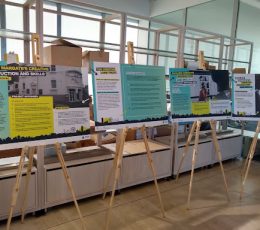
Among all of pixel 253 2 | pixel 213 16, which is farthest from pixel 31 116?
pixel 213 16

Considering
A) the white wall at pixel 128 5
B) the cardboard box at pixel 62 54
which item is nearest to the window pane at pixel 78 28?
the white wall at pixel 128 5

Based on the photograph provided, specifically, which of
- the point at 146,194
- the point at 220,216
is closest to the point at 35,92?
the point at 146,194

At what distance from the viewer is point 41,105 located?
204cm

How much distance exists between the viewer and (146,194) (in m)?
3.18

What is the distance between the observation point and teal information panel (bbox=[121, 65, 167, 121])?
8.05 feet

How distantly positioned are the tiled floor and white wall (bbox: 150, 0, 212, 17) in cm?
446

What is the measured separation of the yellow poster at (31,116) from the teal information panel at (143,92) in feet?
2.37

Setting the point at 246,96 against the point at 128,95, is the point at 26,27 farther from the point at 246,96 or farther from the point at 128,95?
the point at 246,96

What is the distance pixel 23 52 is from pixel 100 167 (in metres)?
1.53

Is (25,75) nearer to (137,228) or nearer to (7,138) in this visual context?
(7,138)

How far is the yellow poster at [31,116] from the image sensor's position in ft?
6.33

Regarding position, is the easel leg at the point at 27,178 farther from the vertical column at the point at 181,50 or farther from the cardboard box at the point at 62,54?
the vertical column at the point at 181,50

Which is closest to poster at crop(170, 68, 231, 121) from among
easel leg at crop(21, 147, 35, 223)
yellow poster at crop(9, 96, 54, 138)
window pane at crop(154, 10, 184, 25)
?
yellow poster at crop(9, 96, 54, 138)

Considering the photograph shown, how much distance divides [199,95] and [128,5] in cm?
459
